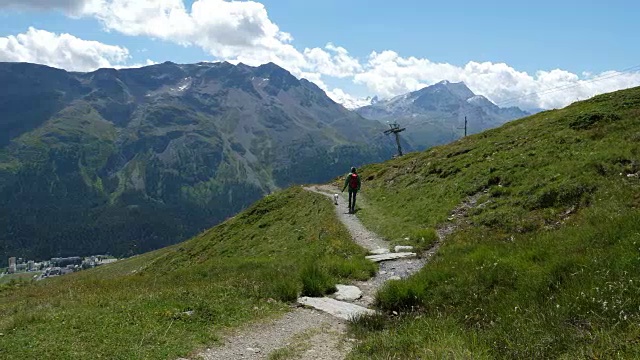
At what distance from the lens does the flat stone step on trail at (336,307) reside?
13.3 meters

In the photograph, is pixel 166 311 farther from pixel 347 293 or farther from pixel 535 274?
pixel 535 274

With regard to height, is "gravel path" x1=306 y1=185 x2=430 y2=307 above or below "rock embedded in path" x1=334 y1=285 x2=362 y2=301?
below

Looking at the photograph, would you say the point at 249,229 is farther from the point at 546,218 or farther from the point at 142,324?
the point at 142,324

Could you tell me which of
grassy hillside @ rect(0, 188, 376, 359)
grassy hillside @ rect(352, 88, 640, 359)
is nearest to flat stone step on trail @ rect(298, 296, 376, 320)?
grassy hillside @ rect(0, 188, 376, 359)

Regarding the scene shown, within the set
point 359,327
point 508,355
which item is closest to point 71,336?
point 359,327

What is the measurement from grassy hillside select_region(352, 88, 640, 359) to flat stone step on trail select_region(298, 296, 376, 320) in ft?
2.46

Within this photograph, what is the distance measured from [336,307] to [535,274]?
5.97 metres

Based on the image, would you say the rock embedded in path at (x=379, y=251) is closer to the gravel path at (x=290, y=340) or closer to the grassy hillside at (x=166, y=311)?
the grassy hillside at (x=166, y=311)

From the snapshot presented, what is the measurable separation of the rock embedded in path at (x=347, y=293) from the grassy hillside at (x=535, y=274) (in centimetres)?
179

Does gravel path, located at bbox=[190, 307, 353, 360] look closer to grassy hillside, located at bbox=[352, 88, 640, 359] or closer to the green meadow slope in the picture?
the green meadow slope

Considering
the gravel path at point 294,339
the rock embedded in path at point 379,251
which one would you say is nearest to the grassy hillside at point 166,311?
the gravel path at point 294,339

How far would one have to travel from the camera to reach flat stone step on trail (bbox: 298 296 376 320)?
522 inches

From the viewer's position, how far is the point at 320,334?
11.9 meters

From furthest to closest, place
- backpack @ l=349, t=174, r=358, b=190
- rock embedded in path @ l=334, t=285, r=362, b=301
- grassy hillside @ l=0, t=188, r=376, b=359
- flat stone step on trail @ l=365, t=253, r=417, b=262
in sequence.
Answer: backpack @ l=349, t=174, r=358, b=190
flat stone step on trail @ l=365, t=253, r=417, b=262
rock embedded in path @ l=334, t=285, r=362, b=301
grassy hillside @ l=0, t=188, r=376, b=359
